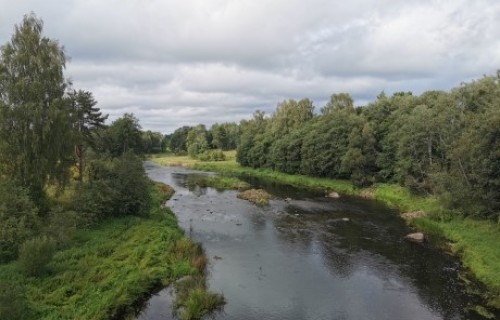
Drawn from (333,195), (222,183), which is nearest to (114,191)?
(333,195)

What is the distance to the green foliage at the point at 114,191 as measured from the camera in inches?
1587

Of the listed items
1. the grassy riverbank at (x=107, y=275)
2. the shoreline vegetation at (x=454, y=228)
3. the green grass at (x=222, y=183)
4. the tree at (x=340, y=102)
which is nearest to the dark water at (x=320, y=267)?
the shoreline vegetation at (x=454, y=228)

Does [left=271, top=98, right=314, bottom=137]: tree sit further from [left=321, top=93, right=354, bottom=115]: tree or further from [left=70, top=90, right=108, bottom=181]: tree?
[left=70, top=90, right=108, bottom=181]: tree

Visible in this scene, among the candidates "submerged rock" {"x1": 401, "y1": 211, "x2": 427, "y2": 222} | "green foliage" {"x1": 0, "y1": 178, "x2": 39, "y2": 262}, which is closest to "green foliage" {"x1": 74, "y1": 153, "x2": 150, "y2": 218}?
"green foliage" {"x1": 0, "y1": 178, "x2": 39, "y2": 262}

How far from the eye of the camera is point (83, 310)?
2353 cm

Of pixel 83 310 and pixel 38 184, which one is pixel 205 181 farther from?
pixel 83 310

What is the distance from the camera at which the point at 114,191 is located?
139ft

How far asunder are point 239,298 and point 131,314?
6.85 m

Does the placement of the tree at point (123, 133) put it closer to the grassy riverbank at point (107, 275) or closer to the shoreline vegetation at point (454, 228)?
the shoreline vegetation at point (454, 228)

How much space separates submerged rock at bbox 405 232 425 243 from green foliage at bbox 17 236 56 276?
31582 millimetres

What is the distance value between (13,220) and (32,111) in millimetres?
10951

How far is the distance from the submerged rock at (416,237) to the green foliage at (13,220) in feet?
108

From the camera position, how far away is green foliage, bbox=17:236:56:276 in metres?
26.5

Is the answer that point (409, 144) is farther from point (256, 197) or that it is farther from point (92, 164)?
point (92, 164)
